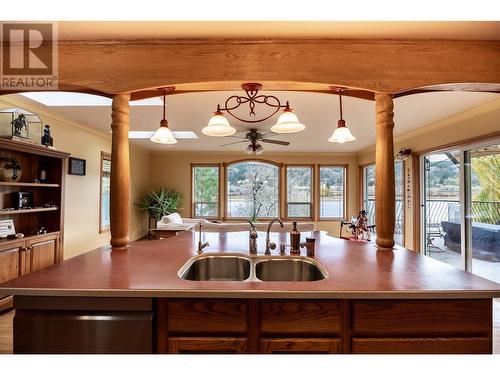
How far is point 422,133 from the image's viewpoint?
500cm

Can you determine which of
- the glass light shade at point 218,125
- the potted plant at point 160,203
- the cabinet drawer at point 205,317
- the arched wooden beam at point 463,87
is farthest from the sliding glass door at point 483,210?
the potted plant at point 160,203

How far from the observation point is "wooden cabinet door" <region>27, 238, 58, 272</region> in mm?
3281

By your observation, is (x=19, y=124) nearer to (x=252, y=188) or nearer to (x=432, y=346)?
(x=432, y=346)

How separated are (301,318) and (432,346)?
610 mm

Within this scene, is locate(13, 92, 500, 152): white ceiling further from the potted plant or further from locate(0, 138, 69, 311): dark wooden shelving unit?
the potted plant

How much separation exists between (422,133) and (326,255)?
4154mm

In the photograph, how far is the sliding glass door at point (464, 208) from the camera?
3725 mm

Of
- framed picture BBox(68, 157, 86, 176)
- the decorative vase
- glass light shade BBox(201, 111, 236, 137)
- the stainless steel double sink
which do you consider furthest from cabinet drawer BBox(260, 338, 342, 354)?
framed picture BBox(68, 157, 86, 176)

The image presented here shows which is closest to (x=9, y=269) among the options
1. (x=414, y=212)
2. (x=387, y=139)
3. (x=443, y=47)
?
(x=387, y=139)

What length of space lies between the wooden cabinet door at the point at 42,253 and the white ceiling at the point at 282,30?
8.38 feet

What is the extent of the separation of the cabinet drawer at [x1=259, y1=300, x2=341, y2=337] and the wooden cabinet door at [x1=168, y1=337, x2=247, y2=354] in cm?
13

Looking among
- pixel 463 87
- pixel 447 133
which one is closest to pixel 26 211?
pixel 463 87

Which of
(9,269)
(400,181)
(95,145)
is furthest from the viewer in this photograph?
(400,181)
